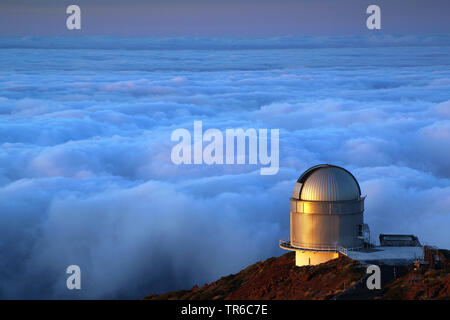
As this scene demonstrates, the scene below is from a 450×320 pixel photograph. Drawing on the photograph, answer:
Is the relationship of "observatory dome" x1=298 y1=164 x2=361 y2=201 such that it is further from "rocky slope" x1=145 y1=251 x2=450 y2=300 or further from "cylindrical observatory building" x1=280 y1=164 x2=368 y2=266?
"rocky slope" x1=145 y1=251 x2=450 y2=300

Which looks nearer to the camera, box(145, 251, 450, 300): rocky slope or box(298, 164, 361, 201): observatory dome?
box(145, 251, 450, 300): rocky slope

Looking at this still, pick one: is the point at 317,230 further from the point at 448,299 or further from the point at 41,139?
the point at 41,139

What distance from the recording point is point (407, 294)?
29531mm

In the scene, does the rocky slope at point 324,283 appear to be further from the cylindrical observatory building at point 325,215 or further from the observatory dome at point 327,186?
the observatory dome at point 327,186

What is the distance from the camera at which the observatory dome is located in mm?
36156

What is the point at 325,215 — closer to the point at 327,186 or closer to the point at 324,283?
the point at 327,186

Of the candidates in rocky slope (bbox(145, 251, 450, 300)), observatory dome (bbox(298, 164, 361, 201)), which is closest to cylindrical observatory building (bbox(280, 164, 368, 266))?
observatory dome (bbox(298, 164, 361, 201))

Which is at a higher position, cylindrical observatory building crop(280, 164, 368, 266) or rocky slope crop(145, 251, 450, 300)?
cylindrical observatory building crop(280, 164, 368, 266)

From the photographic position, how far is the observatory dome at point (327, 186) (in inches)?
1423

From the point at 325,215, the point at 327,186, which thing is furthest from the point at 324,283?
the point at 327,186

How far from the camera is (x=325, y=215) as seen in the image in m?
36.1

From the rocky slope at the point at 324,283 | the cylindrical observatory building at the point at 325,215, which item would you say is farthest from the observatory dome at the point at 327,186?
the rocky slope at the point at 324,283
